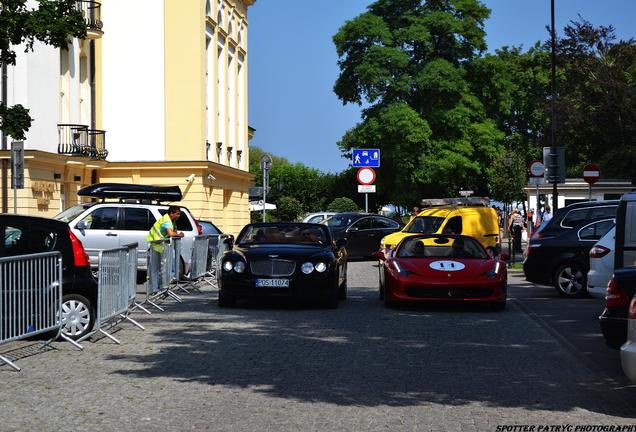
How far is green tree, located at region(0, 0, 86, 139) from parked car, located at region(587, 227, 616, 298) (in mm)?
14158

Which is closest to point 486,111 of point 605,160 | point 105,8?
point 605,160

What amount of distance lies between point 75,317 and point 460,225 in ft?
63.8

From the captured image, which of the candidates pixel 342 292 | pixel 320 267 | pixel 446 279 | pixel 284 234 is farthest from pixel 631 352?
pixel 342 292

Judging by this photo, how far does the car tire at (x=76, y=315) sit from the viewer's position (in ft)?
42.2

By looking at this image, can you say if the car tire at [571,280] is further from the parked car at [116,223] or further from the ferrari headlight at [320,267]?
the parked car at [116,223]

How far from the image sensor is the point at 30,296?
448 inches

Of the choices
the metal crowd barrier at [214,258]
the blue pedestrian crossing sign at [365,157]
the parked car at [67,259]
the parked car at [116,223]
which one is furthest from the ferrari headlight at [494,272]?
the blue pedestrian crossing sign at [365,157]

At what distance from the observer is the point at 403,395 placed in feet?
29.5

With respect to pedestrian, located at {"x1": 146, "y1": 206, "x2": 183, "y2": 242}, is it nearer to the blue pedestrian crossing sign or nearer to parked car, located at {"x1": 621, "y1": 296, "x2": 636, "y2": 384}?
parked car, located at {"x1": 621, "y1": 296, "x2": 636, "y2": 384}

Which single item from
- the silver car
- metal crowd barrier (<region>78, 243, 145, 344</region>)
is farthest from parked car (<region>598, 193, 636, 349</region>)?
the silver car

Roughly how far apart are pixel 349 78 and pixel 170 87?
571 inches

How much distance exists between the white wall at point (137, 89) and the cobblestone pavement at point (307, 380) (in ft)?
110

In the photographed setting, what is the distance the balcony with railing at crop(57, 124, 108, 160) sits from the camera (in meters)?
39.4

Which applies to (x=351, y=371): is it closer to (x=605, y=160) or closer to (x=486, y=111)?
(x=605, y=160)
